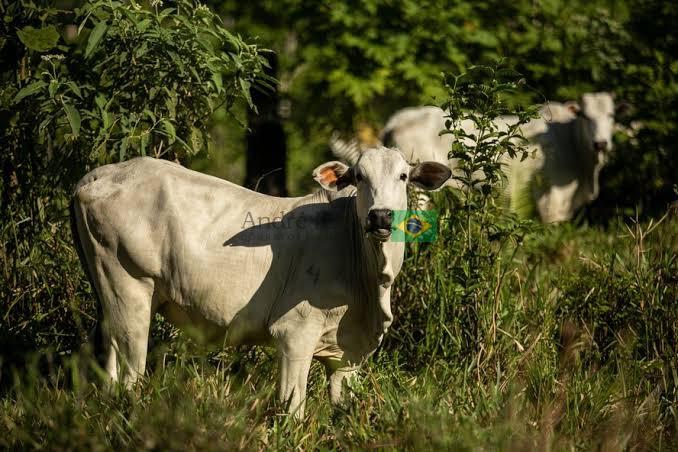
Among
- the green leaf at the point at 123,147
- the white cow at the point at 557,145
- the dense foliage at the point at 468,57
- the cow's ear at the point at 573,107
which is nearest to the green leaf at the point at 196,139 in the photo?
the green leaf at the point at 123,147

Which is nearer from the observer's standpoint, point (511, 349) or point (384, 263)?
point (384, 263)

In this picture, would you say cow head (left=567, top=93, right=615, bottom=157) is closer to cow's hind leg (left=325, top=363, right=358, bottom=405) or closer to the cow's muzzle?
cow's hind leg (left=325, top=363, right=358, bottom=405)

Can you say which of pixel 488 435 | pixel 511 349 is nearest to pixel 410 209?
pixel 511 349

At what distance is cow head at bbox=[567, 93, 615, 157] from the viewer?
9312mm

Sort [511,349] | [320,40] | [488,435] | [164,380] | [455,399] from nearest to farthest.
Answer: [488,435]
[164,380]
[455,399]
[511,349]
[320,40]

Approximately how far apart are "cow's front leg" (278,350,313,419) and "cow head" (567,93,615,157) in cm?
578

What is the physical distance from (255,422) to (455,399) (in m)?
1.17

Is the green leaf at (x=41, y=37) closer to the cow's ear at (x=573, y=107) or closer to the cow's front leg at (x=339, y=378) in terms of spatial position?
the cow's front leg at (x=339, y=378)

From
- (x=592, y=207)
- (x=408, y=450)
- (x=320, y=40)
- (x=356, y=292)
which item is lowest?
(x=592, y=207)

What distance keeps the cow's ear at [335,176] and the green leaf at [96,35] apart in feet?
5.19

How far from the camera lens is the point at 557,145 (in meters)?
9.95

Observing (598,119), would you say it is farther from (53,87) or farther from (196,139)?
(53,87)

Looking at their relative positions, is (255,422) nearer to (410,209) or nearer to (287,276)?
(287,276)

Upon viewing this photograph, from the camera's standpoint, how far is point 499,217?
564 cm
